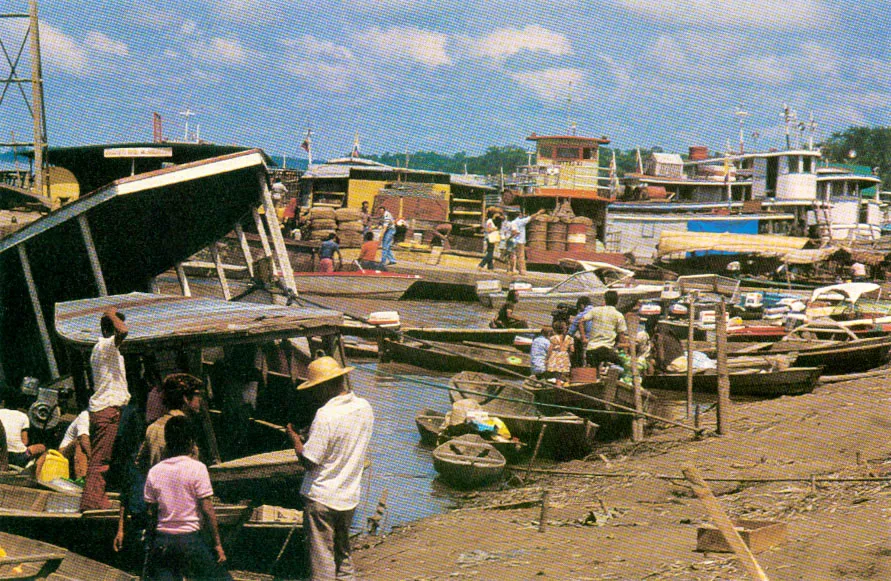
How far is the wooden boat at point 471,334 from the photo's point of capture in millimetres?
19469

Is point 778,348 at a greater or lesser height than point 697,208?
lesser

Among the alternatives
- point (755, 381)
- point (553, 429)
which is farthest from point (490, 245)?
point (553, 429)

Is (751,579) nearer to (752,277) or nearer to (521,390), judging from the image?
(521,390)

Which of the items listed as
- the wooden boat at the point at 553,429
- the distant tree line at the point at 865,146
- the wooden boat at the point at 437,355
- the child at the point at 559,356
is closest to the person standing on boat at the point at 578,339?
the child at the point at 559,356

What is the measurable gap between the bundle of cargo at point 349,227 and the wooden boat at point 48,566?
25.0 meters

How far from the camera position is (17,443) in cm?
996

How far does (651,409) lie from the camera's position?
14148mm

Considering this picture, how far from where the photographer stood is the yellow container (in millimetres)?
9055

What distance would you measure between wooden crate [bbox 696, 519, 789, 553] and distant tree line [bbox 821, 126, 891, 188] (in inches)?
4008

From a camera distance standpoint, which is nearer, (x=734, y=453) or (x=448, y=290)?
(x=734, y=453)

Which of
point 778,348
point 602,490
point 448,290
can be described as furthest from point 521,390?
point 448,290

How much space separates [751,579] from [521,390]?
7222 mm

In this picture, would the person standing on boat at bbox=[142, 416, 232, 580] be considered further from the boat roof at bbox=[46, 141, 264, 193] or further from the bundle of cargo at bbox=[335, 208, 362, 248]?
the bundle of cargo at bbox=[335, 208, 362, 248]

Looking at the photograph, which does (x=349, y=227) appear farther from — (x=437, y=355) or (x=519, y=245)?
(x=437, y=355)
